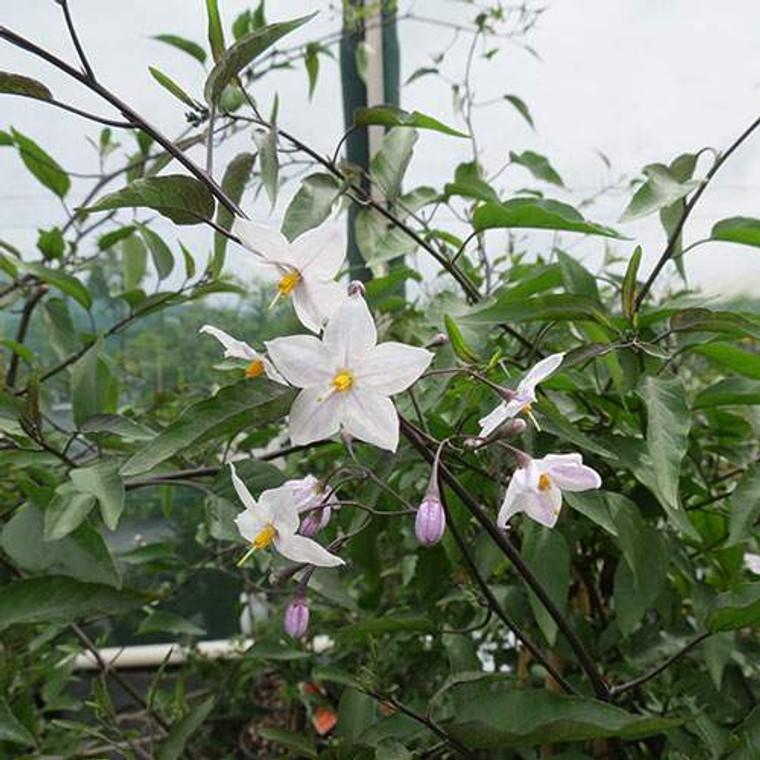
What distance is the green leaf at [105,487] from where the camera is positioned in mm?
509

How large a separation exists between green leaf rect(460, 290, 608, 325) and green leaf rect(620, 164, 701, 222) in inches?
4.1

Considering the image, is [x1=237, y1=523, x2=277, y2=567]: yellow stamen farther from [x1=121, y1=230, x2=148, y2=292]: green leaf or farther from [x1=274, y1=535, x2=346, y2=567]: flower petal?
[x1=121, y1=230, x2=148, y2=292]: green leaf

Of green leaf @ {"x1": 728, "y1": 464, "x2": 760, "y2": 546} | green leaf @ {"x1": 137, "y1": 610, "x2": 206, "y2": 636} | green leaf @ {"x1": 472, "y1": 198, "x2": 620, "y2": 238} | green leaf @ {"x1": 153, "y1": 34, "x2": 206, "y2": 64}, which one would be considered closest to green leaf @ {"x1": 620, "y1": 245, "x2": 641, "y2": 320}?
green leaf @ {"x1": 472, "y1": 198, "x2": 620, "y2": 238}

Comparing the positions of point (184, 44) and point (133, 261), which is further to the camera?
point (133, 261)

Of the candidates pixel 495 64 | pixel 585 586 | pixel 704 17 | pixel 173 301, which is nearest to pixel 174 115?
pixel 495 64

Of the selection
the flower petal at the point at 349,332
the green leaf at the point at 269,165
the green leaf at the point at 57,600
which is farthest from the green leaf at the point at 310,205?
the green leaf at the point at 57,600

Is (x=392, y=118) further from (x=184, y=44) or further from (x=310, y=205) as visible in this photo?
(x=184, y=44)

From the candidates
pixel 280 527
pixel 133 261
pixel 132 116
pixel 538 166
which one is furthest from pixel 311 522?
pixel 133 261

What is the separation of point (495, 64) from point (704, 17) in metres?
0.47

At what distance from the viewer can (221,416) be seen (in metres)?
0.41

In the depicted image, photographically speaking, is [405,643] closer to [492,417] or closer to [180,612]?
[492,417]

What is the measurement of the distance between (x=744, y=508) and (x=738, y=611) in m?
0.07

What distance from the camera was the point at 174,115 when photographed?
1.77 meters

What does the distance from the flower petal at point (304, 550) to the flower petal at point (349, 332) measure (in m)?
0.10
